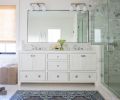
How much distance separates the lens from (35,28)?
5430mm

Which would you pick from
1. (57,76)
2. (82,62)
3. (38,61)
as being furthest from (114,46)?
(38,61)

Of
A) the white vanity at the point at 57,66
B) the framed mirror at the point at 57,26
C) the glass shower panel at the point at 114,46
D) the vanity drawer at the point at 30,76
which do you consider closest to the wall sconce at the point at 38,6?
the framed mirror at the point at 57,26

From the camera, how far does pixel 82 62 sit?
16.0 feet

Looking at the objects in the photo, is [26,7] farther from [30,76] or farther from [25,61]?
[30,76]

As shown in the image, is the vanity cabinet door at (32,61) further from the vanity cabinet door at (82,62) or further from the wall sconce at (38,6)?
the wall sconce at (38,6)

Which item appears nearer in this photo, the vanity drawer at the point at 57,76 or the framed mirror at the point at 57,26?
the vanity drawer at the point at 57,76

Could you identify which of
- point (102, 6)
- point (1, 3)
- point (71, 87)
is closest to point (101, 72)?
point (71, 87)

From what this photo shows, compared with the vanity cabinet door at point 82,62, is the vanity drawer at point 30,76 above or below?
below

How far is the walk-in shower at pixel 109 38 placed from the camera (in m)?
3.85

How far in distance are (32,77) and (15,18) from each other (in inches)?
67.8

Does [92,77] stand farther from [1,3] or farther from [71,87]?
[1,3]

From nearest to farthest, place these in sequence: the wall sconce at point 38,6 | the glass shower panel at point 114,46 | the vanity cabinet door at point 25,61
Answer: the glass shower panel at point 114,46, the vanity cabinet door at point 25,61, the wall sconce at point 38,6

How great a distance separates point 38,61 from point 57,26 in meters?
1.12

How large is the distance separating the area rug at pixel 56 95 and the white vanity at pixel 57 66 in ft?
1.98
